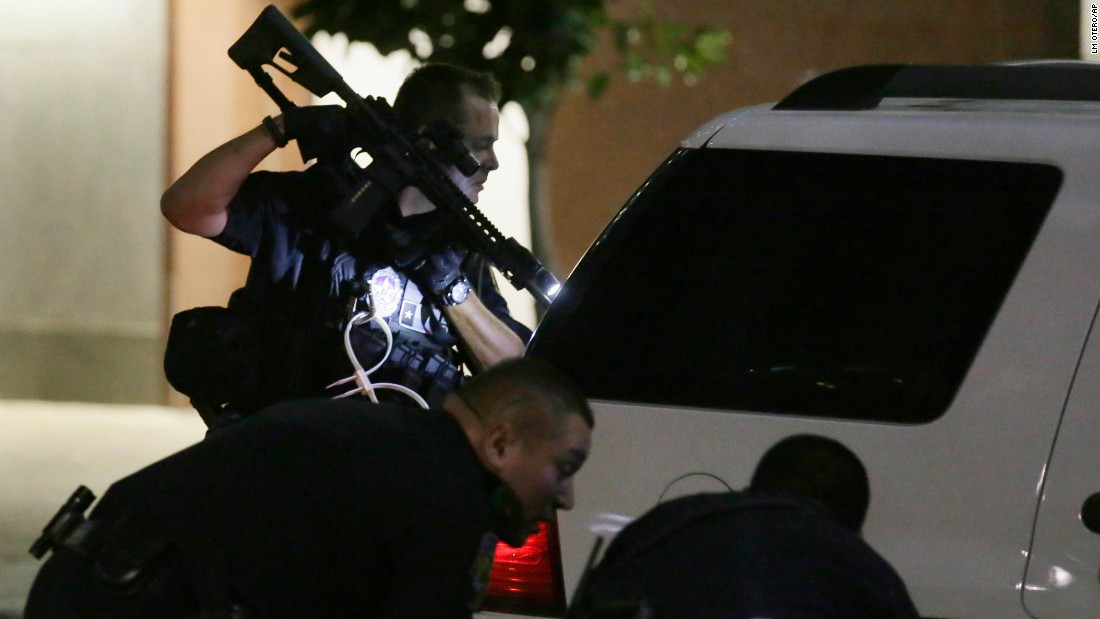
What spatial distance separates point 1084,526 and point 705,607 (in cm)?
83

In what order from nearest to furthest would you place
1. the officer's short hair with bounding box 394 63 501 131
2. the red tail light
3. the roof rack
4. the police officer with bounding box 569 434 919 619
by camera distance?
1. the police officer with bounding box 569 434 919 619
2. the red tail light
3. the roof rack
4. the officer's short hair with bounding box 394 63 501 131

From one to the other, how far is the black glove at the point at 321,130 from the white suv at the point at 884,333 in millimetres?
876

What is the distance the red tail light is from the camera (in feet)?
9.00

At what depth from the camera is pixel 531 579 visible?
2777 mm

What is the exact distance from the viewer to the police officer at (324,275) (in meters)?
3.39

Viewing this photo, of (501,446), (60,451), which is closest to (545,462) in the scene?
(501,446)

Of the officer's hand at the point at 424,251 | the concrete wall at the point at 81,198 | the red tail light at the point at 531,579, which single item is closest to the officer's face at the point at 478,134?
the officer's hand at the point at 424,251

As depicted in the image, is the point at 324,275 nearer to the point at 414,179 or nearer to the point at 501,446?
the point at 414,179

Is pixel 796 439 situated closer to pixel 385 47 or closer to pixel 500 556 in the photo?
pixel 500 556

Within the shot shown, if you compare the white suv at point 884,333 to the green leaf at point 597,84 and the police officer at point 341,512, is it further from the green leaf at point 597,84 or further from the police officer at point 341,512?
the green leaf at point 597,84

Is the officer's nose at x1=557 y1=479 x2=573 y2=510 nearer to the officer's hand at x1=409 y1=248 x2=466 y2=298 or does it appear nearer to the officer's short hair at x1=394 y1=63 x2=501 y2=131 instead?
the officer's hand at x1=409 y1=248 x2=466 y2=298

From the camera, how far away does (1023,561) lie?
2535mm

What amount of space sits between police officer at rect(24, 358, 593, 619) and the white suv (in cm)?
34

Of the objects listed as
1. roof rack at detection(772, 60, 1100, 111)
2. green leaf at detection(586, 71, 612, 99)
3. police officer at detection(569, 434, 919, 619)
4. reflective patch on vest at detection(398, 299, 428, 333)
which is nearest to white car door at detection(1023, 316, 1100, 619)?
police officer at detection(569, 434, 919, 619)
